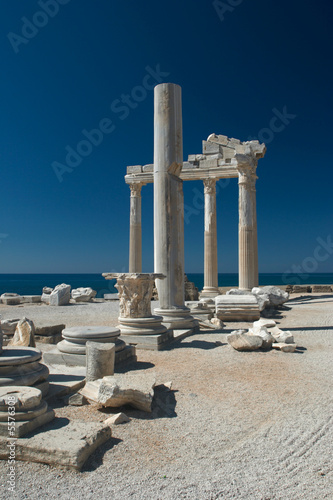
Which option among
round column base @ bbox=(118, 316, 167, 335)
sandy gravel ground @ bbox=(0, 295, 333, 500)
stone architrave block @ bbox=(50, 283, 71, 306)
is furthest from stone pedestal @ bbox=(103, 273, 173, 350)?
stone architrave block @ bbox=(50, 283, 71, 306)

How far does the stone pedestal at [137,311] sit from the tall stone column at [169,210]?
1.69 meters

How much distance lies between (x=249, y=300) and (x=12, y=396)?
39.5ft

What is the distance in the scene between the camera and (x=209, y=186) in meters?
26.0

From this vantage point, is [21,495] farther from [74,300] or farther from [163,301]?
[74,300]

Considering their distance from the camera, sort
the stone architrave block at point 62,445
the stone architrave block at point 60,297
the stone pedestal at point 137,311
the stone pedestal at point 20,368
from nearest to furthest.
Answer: the stone architrave block at point 62,445, the stone pedestal at point 20,368, the stone pedestal at point 137,311, the stone architrave block at point 60,297

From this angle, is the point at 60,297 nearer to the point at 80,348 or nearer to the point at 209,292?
the point at 209,292

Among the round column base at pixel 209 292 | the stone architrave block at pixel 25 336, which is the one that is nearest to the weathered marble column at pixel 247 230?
the round column base at pixel 209 292

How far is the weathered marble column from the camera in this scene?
23.1 meters

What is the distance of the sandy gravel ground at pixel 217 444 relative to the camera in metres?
3.83

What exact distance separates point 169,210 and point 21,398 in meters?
8.79

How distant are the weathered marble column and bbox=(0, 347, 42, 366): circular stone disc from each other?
704 inches

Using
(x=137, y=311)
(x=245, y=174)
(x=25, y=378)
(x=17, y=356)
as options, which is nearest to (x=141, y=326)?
(x=137, y=311)

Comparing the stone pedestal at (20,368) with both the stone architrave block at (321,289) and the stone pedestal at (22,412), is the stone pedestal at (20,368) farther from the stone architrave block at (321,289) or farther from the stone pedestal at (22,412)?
the stone architrave block at (321,289)

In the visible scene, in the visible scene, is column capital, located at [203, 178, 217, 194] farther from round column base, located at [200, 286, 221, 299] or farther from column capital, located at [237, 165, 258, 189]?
round column base, located at [200, 286, 221, 299]
